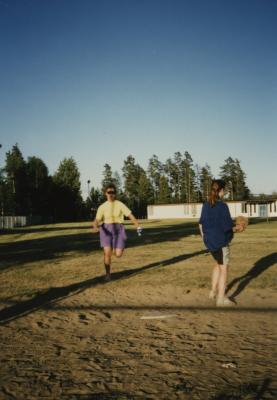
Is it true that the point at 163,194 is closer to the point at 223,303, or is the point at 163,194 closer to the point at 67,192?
the point at 67,192

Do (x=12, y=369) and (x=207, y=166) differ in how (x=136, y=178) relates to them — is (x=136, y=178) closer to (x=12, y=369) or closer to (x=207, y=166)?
(x=207, y=166)

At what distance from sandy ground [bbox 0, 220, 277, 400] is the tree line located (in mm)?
43149

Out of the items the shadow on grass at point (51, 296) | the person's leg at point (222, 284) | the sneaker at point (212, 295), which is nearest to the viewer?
the shadow on grass at point (51, 296)

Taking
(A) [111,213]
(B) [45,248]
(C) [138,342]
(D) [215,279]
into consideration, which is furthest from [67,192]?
(C) [138,342]

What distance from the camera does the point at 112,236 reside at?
852cm

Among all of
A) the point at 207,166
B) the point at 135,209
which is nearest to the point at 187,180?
the point at 207,166

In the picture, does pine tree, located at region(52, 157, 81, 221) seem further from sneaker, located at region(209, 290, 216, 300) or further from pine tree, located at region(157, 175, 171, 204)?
sneaker, located at region(209, 290, 216, 300)

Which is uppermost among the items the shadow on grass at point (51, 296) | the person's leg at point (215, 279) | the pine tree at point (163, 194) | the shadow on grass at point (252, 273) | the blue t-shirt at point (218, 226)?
the pine tree at point (163, 194)

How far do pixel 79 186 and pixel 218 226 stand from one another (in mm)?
75246

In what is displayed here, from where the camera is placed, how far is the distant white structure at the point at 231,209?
67938mm

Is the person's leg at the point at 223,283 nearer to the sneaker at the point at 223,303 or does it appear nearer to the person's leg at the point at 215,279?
the sneaker at the point at 223,303

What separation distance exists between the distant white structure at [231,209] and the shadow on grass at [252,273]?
55.0m

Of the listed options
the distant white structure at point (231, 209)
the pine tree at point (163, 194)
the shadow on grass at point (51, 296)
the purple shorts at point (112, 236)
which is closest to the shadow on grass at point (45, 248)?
the shadow on grass at point (51, 296)

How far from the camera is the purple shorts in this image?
847 centimetres
